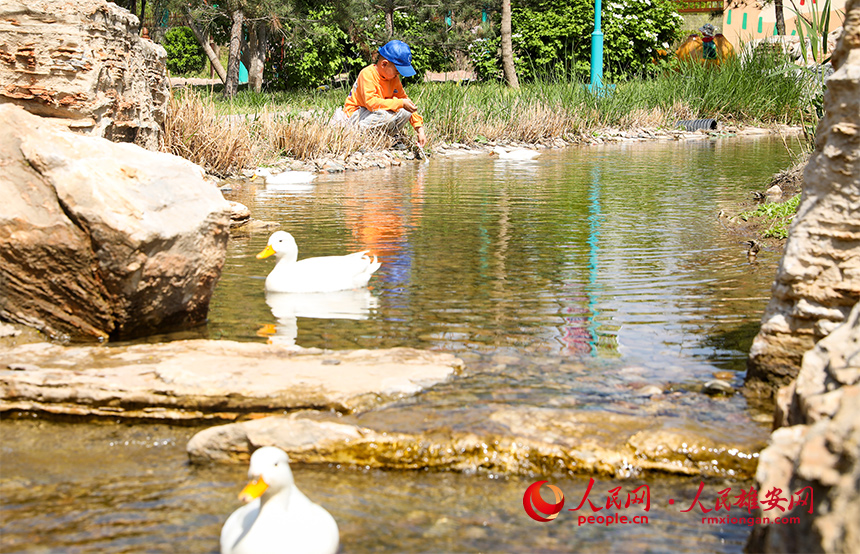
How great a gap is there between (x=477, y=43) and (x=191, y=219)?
23513 mm

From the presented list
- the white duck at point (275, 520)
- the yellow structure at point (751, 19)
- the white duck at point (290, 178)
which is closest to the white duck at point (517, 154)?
the white duck at point (290, 178)

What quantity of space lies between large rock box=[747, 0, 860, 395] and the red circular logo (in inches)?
48.2

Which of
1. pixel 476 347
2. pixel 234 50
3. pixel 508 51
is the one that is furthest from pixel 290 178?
pixel 508 51

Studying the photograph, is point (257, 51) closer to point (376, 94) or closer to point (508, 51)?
point (508, 51)

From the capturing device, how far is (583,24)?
25.7 metres

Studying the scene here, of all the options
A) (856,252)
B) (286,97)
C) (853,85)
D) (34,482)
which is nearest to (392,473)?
(34,482)

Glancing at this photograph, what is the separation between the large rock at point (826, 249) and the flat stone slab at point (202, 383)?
136 cm

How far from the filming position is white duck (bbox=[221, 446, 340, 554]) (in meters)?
2.51

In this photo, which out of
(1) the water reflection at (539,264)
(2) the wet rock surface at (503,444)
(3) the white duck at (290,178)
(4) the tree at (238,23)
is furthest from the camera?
(4) the tree at (238,23)

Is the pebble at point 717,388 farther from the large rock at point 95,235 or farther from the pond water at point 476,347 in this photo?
the large rock at point 95,235

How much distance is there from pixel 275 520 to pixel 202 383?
4.14 ft

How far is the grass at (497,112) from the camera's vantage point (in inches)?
456

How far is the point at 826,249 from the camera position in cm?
355

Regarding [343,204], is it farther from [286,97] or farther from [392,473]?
[286,97]
